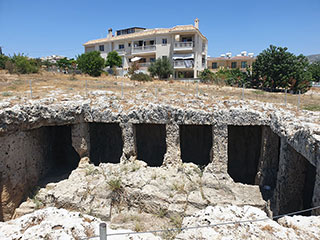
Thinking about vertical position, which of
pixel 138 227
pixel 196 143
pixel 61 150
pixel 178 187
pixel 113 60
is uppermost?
pixel 113 60

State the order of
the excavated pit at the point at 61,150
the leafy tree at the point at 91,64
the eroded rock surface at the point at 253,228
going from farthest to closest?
the leafy tree at the point at 91,64, the excavated pit at the point at 61,150, the eroded rock surface at the point at 253,228

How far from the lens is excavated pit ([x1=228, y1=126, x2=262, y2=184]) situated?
530 inches

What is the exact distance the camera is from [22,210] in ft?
35.8

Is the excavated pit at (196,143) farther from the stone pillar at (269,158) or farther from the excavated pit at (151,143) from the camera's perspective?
the stone pillar at (269,158)

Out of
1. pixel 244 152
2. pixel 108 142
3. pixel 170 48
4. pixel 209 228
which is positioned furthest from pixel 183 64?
pixel 209 228

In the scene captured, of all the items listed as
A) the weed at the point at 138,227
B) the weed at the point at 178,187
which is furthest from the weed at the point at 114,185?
the weed at the point at 178,187

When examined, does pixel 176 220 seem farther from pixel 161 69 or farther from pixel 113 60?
pixel 113 60

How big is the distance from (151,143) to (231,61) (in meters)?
37.1

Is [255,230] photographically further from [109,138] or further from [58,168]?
[58,168]

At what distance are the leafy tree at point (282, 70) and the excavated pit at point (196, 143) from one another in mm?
11641

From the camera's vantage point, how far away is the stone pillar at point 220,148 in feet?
37.9

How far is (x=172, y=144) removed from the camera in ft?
40.4

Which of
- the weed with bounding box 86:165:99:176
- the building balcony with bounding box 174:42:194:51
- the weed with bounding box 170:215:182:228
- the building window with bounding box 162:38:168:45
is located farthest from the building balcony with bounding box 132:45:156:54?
the weed with bounding box 170:215:182:228

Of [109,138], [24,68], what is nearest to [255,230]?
[109,138]
